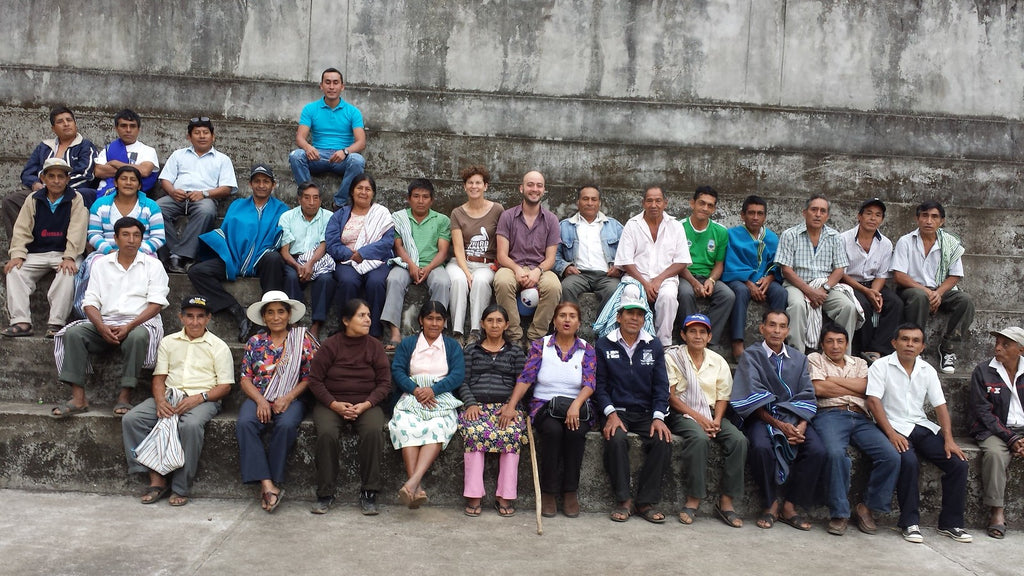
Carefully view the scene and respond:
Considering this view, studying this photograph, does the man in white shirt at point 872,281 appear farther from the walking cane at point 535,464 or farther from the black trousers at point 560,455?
the walking cane at point 535,464

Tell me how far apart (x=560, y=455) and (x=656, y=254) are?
6.76 ft

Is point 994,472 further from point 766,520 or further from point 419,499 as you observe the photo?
point 419,499

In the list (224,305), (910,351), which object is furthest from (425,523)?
(910,351)

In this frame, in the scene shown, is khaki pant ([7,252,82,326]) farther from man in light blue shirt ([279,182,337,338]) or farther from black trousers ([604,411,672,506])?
black trousers ([604,411,672,506])

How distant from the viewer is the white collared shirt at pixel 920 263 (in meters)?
7.36

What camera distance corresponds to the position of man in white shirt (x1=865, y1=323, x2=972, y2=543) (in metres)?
5.79

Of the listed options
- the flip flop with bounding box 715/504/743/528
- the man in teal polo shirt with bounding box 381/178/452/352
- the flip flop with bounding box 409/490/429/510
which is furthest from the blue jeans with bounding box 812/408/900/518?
the man in teal polo shirt with bounding box 381/178/452/352

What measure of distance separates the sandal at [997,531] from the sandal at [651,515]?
2.23 m

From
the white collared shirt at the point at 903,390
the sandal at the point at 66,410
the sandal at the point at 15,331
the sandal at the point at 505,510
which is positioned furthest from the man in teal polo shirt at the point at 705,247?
the sandal at the point at 15,331

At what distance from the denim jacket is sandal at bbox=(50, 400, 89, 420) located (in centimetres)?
374

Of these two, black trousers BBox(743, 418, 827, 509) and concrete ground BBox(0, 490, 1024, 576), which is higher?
black trousers BBox(743, 418, 827, 509)

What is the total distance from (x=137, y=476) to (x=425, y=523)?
6.53 ft

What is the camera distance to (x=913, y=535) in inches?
223

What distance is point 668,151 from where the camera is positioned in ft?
29.6
